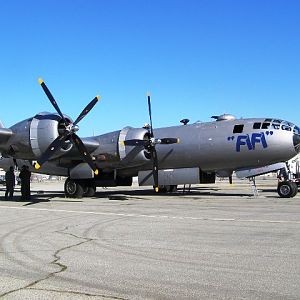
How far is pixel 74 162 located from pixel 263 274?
17941 millimetres

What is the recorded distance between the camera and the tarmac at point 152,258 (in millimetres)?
5129

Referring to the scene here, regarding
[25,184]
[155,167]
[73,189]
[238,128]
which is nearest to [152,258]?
[155,167]

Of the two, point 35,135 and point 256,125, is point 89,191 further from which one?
point 256,125

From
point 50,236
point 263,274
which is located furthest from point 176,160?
point 263,274

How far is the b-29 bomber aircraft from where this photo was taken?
19.0m

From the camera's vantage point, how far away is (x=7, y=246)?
809 cm

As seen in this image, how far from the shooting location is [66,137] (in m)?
19.0

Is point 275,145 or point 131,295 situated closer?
point 131,295

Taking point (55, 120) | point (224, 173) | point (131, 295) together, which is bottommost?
point (131, 295)

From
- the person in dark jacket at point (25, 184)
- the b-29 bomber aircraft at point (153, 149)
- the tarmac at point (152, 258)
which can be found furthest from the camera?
the person in dark jacket at point (25, 184)

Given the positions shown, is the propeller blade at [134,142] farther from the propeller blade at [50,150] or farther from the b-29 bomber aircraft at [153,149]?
the propeller blade at [50,150]

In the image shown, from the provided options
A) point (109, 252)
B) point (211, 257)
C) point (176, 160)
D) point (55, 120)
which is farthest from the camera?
point (176, 160)

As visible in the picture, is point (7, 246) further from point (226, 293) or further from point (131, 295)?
point (226, 293)

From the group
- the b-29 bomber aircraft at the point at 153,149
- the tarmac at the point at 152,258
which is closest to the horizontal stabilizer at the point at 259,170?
the b-29 bomber aircraft at the point at 153,149
